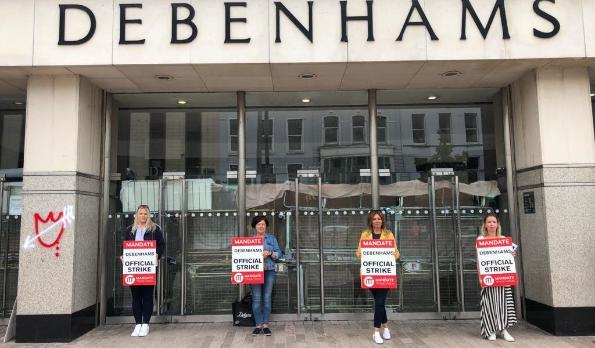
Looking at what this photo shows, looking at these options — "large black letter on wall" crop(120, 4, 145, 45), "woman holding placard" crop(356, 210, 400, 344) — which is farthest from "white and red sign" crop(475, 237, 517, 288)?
"large black letter on wall" crop(120, 4, 145, 45)

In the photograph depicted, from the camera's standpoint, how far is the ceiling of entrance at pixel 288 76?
7.09 metres

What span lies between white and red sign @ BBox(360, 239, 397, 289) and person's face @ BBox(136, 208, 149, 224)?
10.7 ft

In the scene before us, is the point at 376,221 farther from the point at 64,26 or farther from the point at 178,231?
the point at 64,26

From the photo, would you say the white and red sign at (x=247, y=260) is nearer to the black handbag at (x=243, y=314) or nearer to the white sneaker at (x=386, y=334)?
the black handbag at (x=243, y=314)

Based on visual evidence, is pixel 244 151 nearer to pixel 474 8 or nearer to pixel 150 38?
pixel 150 38

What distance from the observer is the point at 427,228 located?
326 inches

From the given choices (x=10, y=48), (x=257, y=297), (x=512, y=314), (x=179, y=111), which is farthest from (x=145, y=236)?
(x=512, y=314)

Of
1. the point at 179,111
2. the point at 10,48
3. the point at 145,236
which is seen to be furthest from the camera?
the point at 179,111

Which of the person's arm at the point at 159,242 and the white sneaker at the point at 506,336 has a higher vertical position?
the person's arm at the point at 159,242

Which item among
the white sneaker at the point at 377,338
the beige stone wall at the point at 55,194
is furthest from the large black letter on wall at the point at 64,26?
the white sneaker at the point at 377,338

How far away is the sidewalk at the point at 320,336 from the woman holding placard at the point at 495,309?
0.48 feet

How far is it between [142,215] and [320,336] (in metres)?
3.21

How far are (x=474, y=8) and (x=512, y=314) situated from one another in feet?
14.5

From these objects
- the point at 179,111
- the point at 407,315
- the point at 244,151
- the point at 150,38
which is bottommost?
the point at 407,315
